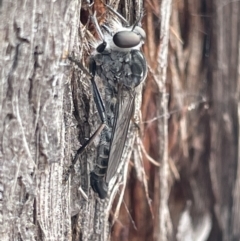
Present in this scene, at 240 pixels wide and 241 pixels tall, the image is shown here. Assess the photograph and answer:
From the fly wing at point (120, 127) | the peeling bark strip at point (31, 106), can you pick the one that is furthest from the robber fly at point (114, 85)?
the peeling bark strip at point (31, 106)

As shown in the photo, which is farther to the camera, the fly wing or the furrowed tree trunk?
the fly wing

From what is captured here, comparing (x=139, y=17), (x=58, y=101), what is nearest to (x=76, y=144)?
(x=58, y=101)

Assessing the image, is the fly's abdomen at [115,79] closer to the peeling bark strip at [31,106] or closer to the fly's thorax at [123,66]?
the fly's thorax at [123,66]

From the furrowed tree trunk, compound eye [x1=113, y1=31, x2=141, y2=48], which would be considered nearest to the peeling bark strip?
the furrowed tree trunk

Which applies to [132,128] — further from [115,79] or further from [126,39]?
[126,39]

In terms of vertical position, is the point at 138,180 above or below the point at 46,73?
below

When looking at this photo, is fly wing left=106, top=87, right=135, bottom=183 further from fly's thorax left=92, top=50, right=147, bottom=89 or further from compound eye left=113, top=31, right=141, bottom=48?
compound eye left=113, top=31, right=141, bottom=48

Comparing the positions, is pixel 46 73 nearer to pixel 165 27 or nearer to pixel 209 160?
pixel 165 27
